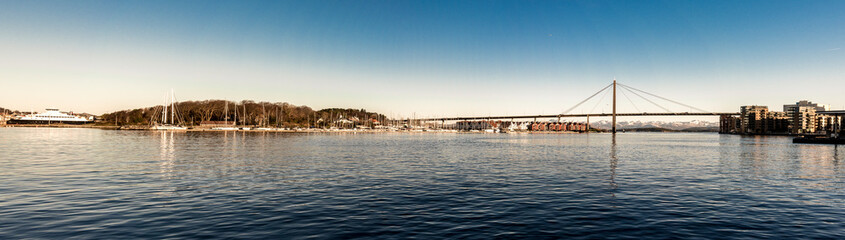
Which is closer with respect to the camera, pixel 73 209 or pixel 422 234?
pixel 422 234

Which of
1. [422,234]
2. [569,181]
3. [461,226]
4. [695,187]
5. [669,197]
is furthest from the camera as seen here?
[569,181]

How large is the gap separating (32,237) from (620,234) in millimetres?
14670

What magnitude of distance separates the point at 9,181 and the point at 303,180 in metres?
13.1

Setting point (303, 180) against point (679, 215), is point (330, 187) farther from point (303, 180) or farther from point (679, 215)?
point (679, 215)

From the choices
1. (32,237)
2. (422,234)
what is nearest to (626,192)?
(422,234)

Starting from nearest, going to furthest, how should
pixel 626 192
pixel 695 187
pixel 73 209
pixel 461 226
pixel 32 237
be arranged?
pixel 32 237 → pixel 461 226 → pixel 73 209 → pixel 626 192 → pixel 695 187

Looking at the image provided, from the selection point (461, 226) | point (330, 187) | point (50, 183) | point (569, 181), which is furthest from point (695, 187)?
point (50, 183)

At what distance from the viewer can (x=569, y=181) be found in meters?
21.7

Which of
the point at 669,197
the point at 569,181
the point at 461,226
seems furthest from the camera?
the point at 569,181

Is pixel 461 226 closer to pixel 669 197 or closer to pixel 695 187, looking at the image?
pixel 669 197

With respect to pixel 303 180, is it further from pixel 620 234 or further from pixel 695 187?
pixel 695 187

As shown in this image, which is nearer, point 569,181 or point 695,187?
point 695,187

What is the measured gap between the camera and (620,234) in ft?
36.0

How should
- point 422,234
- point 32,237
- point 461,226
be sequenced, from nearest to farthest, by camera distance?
point 32,237, point 422,234, point 461,226
